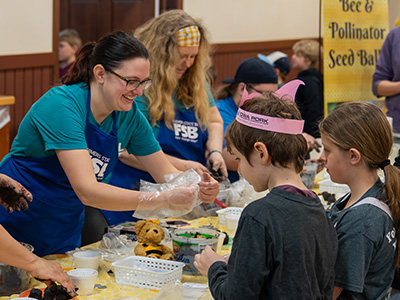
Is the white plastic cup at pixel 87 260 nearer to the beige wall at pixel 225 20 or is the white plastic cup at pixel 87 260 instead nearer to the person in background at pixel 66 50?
the beige wall at pixel 225 20

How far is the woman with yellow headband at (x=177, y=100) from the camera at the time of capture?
306cm

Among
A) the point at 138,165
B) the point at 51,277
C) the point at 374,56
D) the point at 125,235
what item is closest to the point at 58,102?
the point at 125,235

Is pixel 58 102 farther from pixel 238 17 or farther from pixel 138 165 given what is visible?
pixel 238 17

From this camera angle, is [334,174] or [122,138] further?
[122,138]

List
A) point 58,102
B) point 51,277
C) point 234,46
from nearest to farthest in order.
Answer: point 51,277 < point 58,102 < point 234,46

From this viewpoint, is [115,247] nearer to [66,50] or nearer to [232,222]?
[232,222]

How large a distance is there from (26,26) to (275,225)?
15.3ft

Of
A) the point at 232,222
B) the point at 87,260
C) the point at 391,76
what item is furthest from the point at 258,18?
the point at 87,260

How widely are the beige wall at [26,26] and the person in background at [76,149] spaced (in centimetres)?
329

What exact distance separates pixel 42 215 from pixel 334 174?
113 centimetres

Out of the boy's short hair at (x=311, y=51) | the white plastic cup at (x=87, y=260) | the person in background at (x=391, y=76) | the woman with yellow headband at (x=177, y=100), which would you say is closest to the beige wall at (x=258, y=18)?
the boy's short hair at (x=311, y=51)

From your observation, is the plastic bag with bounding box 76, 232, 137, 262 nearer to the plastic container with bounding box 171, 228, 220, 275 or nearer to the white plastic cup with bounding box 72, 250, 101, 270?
the white plastic cup with bounding box 72, 250, 101, 270

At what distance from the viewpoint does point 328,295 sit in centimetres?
156

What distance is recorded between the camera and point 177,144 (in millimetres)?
3223
